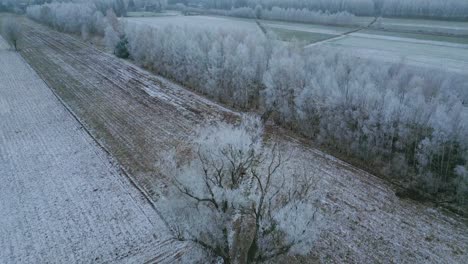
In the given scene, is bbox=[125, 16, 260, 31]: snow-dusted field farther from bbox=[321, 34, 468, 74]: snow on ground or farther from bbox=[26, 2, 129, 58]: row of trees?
bbox=[321, 34, 468, 74]: snow on ground

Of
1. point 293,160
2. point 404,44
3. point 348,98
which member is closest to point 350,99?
point 348,98

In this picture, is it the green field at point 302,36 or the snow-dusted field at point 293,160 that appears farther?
the green field at point 302,36

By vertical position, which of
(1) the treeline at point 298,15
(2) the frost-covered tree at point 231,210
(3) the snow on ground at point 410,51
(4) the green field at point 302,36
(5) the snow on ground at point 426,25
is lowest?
(2) the frost-covered tree at point 231,210

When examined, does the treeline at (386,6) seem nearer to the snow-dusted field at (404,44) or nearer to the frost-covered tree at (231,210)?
the snow-dusted field at (404,44)

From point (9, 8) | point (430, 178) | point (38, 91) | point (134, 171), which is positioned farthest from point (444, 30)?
point (9, 8)

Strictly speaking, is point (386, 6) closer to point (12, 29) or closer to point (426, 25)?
point (426, 25)

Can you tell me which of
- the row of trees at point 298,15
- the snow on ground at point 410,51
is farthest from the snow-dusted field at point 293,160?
the row of trees at point 298,15
